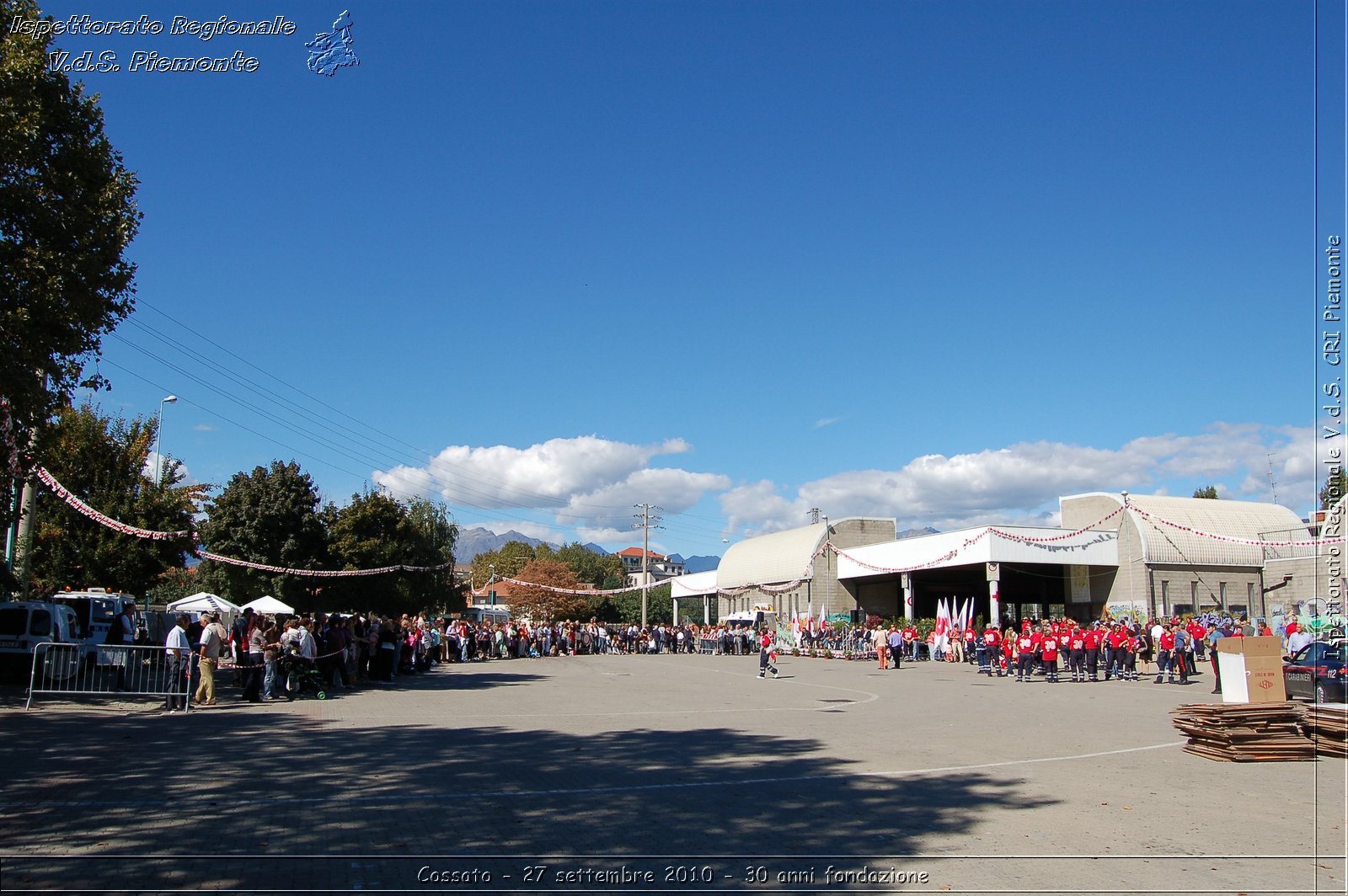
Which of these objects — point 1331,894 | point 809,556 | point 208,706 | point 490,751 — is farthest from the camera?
point 809,556

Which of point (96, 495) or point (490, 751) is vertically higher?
point (96, 495)

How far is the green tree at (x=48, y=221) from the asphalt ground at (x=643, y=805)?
608cm

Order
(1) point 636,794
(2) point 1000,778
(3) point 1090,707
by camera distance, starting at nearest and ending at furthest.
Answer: (1) point 636,794 → (2) point 1000,778 → (3) point 1090,707

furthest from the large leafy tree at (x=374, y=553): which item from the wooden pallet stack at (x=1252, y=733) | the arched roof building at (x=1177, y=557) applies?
the wooden pallet stack at (x=1252, y=733)

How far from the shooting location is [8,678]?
71.4 feet

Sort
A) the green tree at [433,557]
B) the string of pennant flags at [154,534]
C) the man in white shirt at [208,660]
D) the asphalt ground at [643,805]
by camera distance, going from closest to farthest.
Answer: the asphalt ground at [643,805], the man in white shirt at [208,660], the string of pennant flags at [154,534], the green tree at [433,557]

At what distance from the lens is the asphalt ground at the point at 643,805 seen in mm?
6926

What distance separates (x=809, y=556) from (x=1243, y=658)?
138 feet

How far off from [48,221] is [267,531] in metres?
25.8

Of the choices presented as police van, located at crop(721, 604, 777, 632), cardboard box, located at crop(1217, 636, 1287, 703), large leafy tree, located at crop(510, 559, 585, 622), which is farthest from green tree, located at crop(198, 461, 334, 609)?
large leafy tree, located at crop(510, 559, 585, 622)

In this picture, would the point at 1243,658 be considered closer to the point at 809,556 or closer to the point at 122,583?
the point at 122,583

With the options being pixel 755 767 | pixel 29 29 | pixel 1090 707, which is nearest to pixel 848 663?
pixel 1090 707

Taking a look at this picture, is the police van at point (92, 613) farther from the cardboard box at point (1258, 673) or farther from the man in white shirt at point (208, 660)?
the cardboard box at point (1258, 673)

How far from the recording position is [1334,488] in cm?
2650
